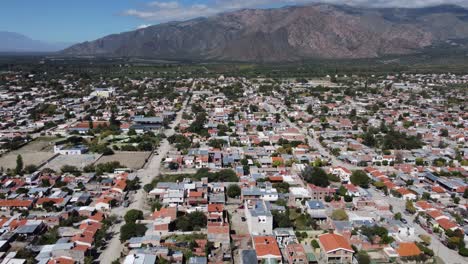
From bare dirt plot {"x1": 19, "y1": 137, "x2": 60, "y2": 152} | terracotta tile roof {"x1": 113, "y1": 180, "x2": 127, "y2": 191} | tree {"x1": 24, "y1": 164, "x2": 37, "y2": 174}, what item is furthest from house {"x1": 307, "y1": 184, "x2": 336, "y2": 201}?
bare dirt plot {"x1": 19, "y1": 137, "x2": 60, "y2": 152}

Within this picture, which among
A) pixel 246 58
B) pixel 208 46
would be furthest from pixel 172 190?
pixel 208 46

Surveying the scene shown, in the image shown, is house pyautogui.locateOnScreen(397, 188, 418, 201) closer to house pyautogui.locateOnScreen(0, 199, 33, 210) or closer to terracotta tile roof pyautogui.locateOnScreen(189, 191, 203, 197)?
terracotta tile roof pyautogui.locateOnScreen(189, 191, 203, 197)

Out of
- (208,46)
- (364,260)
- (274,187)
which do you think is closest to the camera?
(364,260)

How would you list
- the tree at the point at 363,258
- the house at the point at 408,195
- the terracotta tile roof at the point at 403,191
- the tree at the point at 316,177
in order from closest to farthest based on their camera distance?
the tree at the point at 363,258 < the house at the point at 408,195 < the terracotta tile roof at the point at 403,191 < the tree at the point at 316,177

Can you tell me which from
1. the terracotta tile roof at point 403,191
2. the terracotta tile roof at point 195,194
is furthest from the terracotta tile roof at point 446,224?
the terracotta tile roof at point 195,194

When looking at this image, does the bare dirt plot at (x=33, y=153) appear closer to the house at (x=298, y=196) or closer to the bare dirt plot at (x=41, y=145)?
the bare dirt plot at (x=41, y=145)

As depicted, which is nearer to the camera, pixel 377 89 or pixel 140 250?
pixel 140 250

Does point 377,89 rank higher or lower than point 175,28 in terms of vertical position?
lower

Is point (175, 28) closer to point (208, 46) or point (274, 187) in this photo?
point (208, 46)
